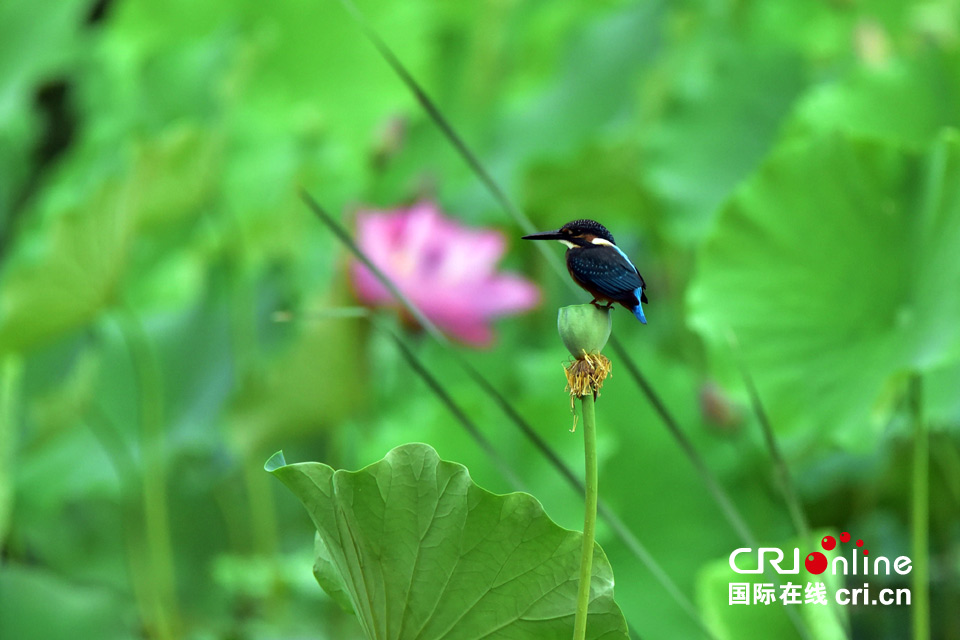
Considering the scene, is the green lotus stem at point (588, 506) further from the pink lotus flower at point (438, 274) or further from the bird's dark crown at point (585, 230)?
the pink lotus flower at point (438, 274)

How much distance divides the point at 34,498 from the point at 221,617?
15cm

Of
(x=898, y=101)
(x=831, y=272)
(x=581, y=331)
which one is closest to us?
(x=581, y=331)

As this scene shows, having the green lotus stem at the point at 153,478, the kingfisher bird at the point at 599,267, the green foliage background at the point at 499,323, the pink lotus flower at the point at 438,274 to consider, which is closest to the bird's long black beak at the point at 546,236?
the kingfisher bird at the point at 599,267

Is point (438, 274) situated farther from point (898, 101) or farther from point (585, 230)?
point (585, 230)

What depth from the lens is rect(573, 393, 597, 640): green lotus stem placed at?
0.62 ft

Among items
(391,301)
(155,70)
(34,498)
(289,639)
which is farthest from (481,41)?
(289,639)

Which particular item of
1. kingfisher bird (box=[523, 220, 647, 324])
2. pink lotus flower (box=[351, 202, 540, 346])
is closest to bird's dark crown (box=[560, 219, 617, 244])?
kingfisher bird (box=[523, 220, 647, 324])

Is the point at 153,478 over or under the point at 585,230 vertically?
over

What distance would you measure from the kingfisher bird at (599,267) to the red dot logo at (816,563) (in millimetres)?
180

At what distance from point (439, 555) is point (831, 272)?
0.98 feet

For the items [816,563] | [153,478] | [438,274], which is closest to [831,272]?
[816,563]

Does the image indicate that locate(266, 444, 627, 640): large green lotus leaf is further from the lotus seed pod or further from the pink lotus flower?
the pink lotus flower

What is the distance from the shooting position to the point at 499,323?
100 cm

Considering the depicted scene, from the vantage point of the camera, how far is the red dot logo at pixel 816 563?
35 cm
